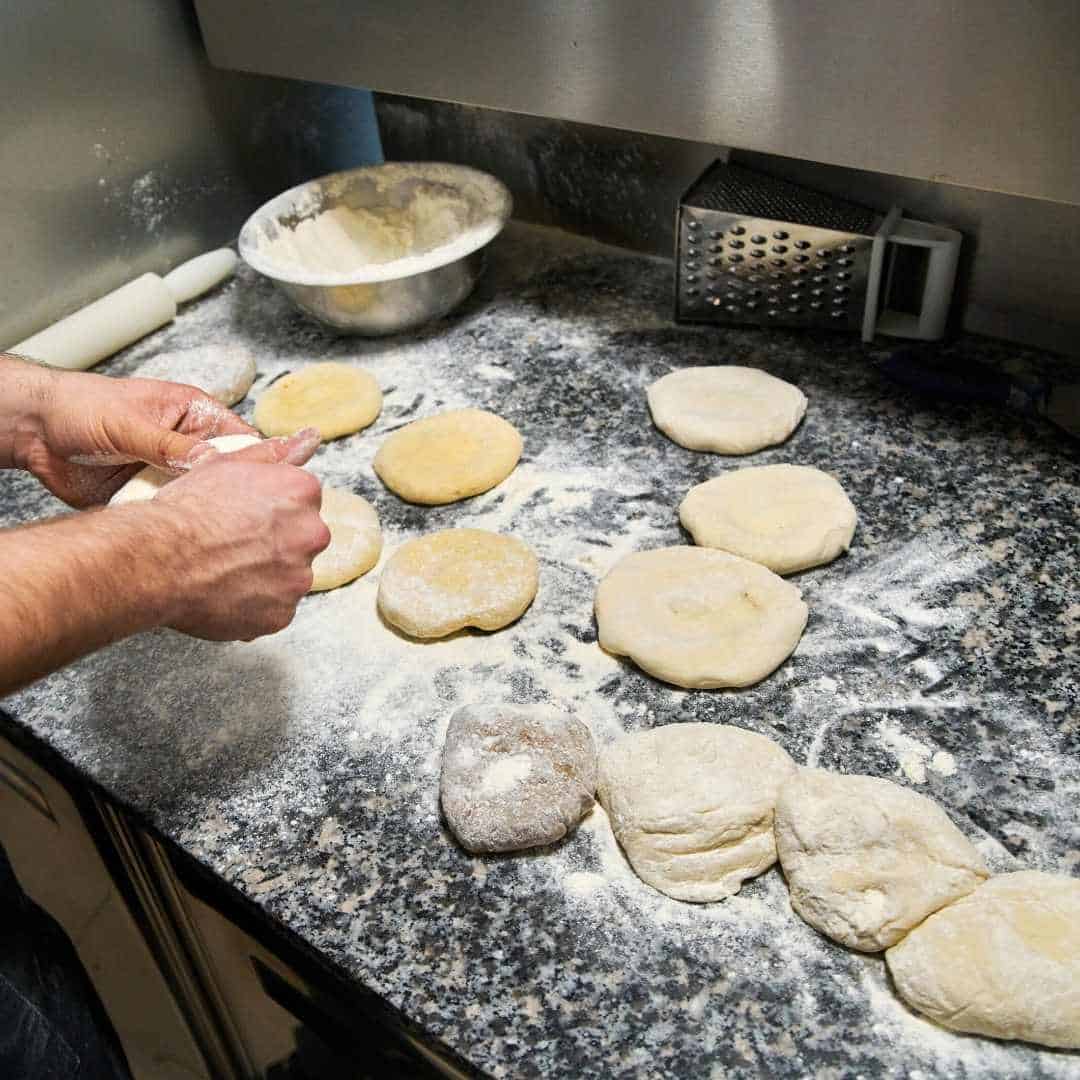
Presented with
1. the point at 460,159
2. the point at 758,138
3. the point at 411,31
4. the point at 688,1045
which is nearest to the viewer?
the point at 688,1045

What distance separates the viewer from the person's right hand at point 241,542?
1144 mm

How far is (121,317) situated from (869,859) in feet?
6.18

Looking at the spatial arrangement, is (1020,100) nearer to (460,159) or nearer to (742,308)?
(742,308)

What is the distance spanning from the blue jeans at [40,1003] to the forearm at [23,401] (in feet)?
1.93

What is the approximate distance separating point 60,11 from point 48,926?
179 cm

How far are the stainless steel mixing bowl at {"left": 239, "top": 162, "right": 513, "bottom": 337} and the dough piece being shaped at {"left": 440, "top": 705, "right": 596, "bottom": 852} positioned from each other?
1.01 m

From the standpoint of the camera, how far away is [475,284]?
6.97 ft

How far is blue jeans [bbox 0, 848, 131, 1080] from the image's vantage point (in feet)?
4.02

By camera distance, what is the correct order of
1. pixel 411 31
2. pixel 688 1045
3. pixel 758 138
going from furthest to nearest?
pixel 411 31 < pixel 758 138 < pixel 688 1045

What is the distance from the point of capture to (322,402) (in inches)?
74.7

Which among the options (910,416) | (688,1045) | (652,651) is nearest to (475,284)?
(910,416)

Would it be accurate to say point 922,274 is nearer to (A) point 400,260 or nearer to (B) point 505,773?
(A) point 400,260

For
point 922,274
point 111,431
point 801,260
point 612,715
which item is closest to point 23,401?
point 111,431

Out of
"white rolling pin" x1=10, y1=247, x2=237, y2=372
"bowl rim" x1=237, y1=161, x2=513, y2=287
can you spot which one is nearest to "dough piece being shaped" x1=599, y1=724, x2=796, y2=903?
"bowl rim" x1=237, y1=161, x2=513, y2=287
